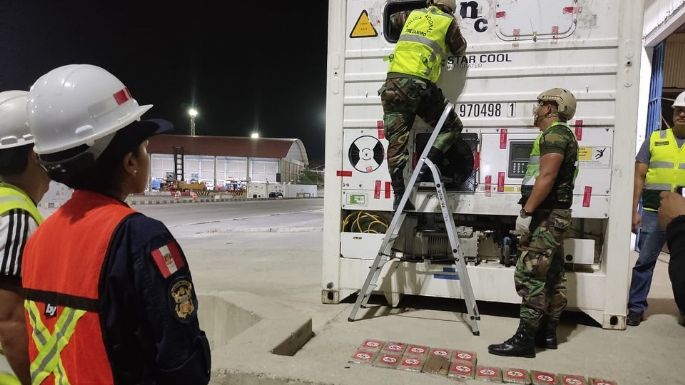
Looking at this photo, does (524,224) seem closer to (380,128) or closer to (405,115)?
(405,115)

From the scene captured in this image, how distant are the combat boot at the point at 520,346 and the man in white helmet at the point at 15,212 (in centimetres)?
269

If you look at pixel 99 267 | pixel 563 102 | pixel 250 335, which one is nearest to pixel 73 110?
pixel 99 267

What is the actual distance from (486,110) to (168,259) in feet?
11.1

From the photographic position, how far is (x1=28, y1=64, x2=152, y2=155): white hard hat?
1.34 metres

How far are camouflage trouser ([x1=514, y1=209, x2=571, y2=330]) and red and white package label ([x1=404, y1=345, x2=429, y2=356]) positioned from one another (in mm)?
727

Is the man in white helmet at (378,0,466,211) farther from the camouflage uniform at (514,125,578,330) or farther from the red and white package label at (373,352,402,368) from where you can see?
the red and white package label at (373,352,402,368)

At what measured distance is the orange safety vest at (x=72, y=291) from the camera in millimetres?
1253

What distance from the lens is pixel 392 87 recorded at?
3777mm

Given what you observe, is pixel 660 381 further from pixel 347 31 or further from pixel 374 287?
pixel 347 31

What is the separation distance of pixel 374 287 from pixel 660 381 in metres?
2.10

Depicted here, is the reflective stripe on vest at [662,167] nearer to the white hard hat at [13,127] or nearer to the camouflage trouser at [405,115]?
the camouflage trouser at [405,115]

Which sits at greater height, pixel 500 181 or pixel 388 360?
pixel 500 181

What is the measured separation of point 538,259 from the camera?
326cm

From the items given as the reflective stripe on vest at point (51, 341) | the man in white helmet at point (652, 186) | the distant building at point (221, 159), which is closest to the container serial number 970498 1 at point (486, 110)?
the man in white helmet at point (652, 186)
